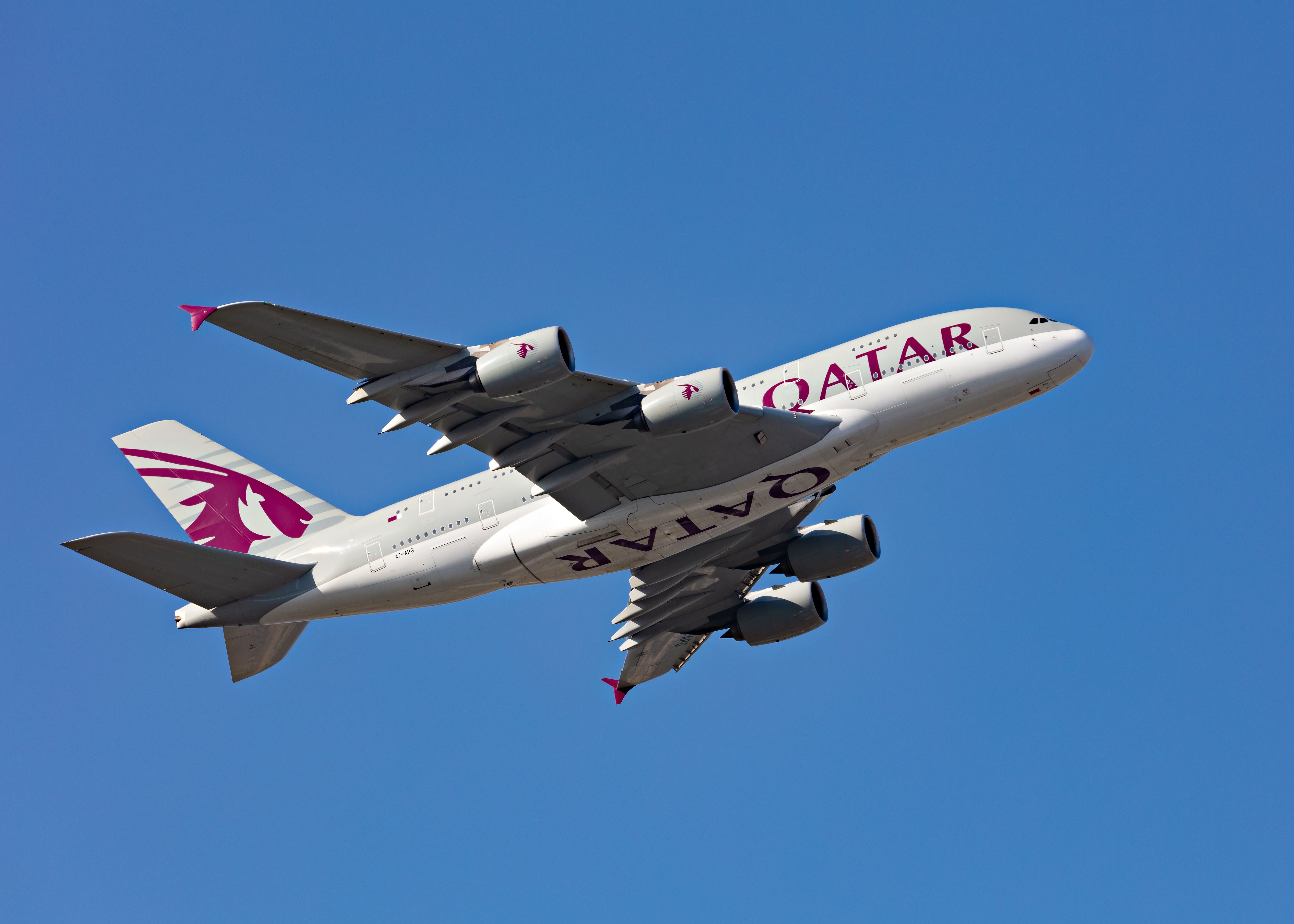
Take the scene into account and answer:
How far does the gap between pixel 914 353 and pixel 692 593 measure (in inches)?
479

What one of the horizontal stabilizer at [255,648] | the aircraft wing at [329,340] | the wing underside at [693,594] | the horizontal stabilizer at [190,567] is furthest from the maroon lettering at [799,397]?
the horizontal stabilizer at [255,648]

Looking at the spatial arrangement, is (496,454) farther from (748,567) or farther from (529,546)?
(748,567)

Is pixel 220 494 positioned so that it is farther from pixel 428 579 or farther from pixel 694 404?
pixel 694 404

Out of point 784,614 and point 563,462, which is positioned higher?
point 563,462

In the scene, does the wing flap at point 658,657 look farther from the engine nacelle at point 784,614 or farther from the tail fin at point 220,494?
the tail fin at point 220,494

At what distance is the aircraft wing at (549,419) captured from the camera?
24.6 metres

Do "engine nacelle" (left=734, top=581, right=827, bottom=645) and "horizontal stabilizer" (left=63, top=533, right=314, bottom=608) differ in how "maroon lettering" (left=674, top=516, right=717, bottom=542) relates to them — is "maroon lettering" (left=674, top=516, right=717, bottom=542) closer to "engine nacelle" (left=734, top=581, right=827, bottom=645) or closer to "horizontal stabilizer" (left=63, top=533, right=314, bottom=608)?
"engine nacelle" (left=734, top=581, right=827, bottom=645)

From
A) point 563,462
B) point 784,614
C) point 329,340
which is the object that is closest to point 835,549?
point 784,614

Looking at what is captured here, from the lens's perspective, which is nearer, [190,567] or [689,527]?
[190,567]

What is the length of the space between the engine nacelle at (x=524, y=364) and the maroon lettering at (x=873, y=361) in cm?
861

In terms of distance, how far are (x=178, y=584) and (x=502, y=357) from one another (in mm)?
12342

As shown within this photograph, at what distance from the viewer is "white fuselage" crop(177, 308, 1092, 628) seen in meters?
29.2

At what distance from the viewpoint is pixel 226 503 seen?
3603 cm

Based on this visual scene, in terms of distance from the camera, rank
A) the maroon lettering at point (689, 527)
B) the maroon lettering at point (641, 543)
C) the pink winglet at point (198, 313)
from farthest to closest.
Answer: the maroon lettering at point (641, 543) < the maroon lettering at point (689, 527) < the pink winglet at point (198, 313)
